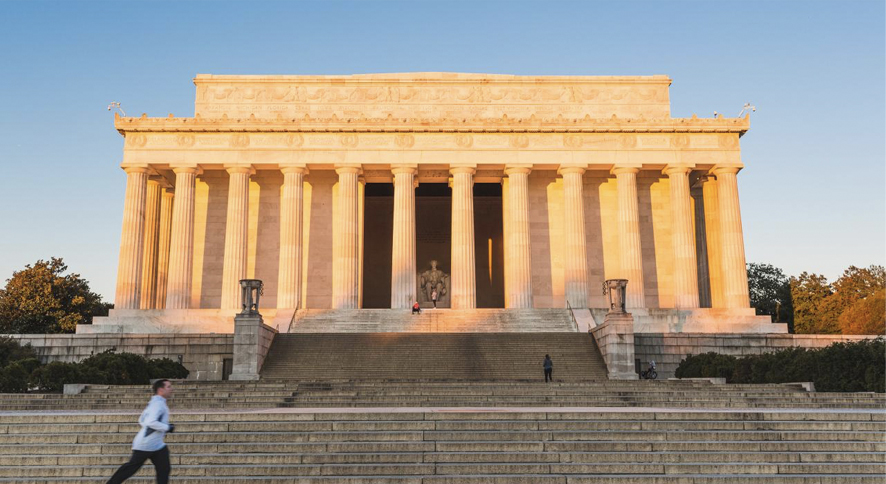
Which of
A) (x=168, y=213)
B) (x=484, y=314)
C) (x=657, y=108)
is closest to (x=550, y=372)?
(x=484, y=314)

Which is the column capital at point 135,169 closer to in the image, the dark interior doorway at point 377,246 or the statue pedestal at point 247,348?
the dark interior doorway at point 377,246

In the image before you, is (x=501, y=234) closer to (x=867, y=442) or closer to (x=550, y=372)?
(x=550, y=372)

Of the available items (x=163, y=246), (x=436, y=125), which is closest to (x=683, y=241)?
(x=436, y=125)

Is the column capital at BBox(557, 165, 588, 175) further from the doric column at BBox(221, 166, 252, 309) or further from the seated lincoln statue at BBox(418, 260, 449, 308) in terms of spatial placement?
the doric column at BBox(221, 166, 252, 309)

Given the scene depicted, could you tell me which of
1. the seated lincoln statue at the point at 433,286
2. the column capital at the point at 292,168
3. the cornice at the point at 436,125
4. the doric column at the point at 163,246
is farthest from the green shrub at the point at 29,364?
the seated lincoln statue at the point at 433,286

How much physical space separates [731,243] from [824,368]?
73.0 ft

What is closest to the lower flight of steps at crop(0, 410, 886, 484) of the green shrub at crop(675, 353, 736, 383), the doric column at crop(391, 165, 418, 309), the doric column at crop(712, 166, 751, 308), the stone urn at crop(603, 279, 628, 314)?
the green shrub at crop(675, 353, 736, 383)

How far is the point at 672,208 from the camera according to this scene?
49406 mm

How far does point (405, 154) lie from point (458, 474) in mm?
35586

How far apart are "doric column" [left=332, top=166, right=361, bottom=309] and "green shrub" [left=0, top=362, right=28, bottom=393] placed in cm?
2147

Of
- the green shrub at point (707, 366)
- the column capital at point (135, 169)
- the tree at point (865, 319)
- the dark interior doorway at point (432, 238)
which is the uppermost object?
the column capital at point (135, 169)

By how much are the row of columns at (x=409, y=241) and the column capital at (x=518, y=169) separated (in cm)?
7

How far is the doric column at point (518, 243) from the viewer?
47.5m

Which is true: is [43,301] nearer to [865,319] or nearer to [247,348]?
→ [247,348]
